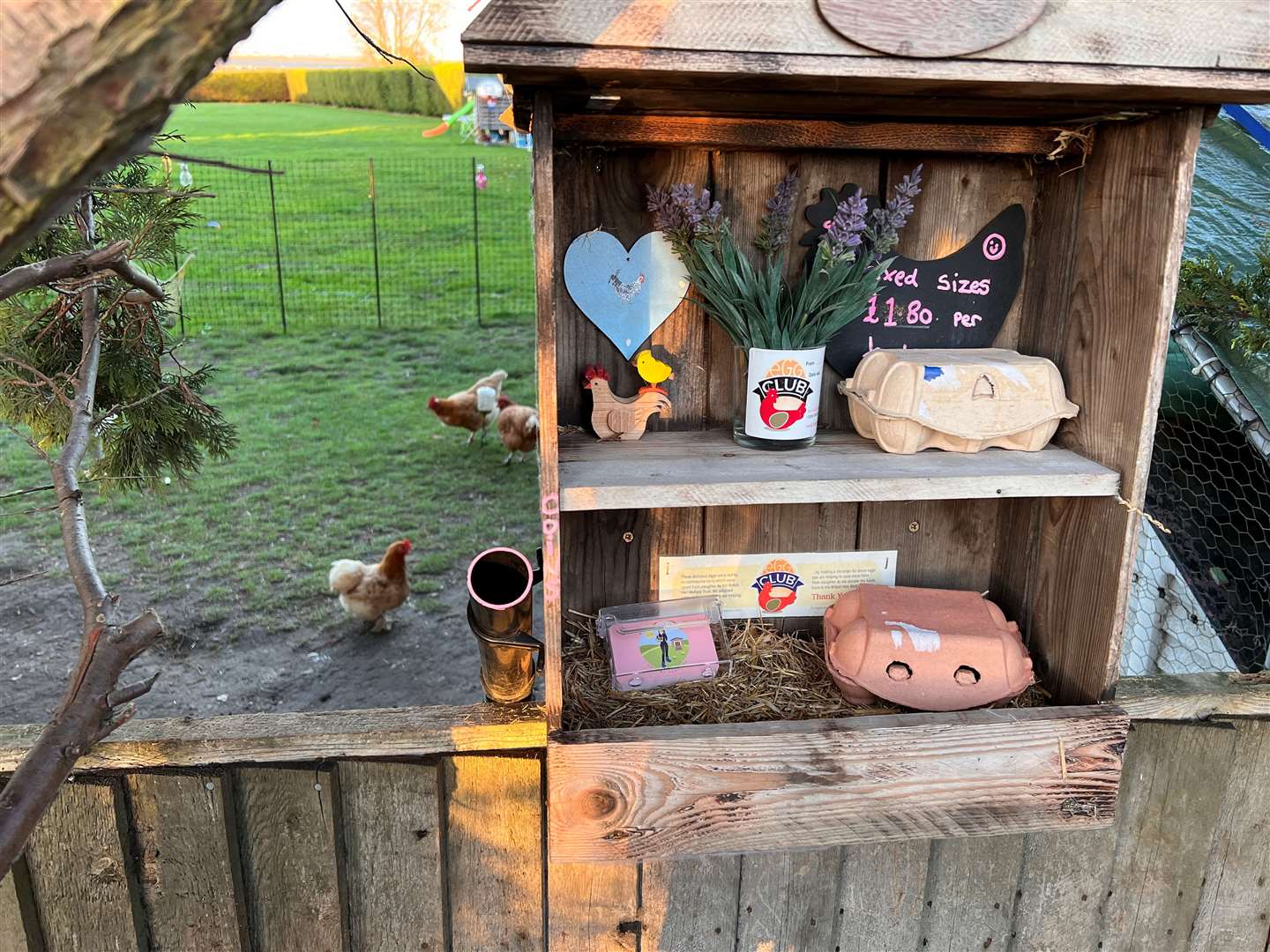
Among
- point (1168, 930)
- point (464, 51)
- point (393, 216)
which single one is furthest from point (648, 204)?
point (393, 216)

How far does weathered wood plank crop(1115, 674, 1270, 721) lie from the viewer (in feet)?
4.44

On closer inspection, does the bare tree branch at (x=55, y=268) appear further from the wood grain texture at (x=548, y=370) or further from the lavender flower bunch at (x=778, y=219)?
the lavender flower bunch at (x=778, y=219)

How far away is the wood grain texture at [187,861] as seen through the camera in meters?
1.23

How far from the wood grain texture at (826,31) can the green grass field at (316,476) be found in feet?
4.33

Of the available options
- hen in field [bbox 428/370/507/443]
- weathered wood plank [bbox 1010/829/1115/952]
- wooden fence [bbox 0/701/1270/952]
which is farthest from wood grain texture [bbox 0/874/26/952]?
hen in field [bbox 428/370/507/443]

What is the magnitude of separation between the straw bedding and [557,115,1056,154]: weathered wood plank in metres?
0.67

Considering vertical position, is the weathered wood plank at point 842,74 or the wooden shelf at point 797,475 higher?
the weathered wood plank at point 842,74

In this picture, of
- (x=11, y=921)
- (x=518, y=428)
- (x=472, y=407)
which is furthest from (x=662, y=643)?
(x=472, y=407)

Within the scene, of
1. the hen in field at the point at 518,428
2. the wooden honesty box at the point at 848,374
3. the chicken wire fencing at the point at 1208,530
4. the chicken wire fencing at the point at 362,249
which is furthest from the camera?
the chicken wire fencing at the point at 362,249

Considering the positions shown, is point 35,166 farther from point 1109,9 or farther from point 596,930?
point 596,930

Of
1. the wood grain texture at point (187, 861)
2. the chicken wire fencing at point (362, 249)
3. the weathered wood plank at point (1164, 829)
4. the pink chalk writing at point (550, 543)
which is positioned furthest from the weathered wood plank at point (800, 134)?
the chicken wire fencing at point (362, 249)

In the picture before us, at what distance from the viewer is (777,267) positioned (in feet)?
3.92

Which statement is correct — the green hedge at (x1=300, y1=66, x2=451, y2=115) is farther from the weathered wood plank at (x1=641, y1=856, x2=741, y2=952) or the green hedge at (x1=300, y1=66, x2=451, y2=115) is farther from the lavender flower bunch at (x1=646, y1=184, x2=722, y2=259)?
the weathered wood plank at (x1=641, y1=856, x2=741, y2=952)

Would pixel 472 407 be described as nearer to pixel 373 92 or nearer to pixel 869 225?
pixel 869 225
